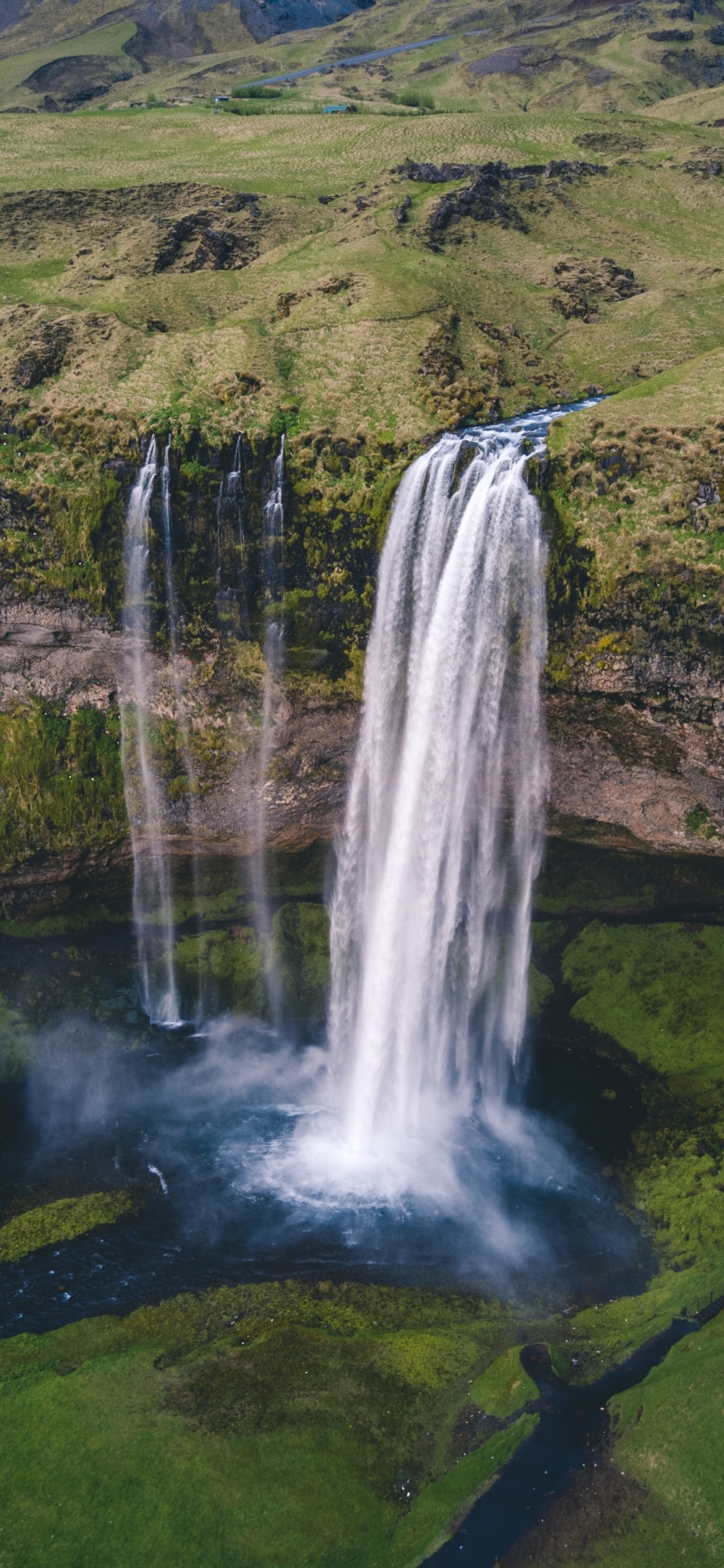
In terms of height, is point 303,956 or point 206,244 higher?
point 206,244

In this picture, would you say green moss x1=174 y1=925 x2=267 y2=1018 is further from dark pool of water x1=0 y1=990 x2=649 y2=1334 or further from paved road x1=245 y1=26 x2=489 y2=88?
paved road x1=245 y1=26 x2=489 y2=88

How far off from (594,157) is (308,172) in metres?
16.5

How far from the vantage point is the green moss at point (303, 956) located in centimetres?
3509

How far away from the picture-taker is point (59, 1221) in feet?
85.7

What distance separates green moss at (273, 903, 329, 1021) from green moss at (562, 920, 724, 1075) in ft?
27.7

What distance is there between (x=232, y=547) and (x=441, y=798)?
10.1 metres

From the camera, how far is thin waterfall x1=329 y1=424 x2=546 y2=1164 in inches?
1141

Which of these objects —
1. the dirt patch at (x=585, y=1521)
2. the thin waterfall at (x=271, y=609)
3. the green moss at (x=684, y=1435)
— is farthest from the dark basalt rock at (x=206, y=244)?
the dirt patch at (x=585, y=1521)

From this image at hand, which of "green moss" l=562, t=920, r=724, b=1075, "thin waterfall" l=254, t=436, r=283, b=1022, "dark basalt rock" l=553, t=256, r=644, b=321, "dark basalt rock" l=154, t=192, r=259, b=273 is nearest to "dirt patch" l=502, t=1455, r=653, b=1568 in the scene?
"green moss" l=562, t=920, r=724, b=1075

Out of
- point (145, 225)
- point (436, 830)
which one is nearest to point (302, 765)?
point (436, 830)

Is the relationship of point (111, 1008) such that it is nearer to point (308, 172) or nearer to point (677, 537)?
point (677, 537)

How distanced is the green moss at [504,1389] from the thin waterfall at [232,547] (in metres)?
21.3

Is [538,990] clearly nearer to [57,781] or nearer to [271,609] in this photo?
[271,609]

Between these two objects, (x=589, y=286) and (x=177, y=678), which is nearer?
(x=177, y=678)
